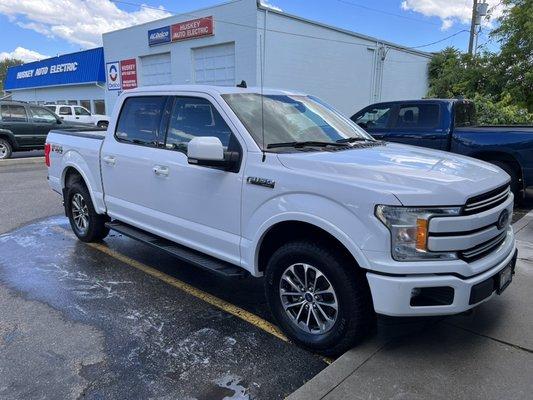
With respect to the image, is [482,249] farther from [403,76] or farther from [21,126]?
[403,76]

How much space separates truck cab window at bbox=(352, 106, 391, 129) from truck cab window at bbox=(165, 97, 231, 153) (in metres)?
5.85

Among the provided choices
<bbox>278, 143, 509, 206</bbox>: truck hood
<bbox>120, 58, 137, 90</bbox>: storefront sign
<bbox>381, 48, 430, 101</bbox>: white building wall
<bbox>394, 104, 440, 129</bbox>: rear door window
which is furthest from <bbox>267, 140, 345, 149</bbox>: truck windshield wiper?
<bbox>381, 48, 430, 101</bbox>: white building wall

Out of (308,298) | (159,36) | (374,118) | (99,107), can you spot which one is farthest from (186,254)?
(99,107)

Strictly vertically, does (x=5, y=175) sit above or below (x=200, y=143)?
below

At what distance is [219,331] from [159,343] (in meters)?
0.48

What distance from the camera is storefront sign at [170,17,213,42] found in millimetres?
19734

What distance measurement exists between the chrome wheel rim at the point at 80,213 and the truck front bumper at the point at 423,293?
426cm

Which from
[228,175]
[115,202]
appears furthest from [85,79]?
[228,175]

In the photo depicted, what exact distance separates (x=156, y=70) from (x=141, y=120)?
1969 centimetres

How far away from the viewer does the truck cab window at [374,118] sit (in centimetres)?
935

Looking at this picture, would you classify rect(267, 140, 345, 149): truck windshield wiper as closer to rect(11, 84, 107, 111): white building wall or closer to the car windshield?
the car windshield

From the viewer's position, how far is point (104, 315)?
3.98 m

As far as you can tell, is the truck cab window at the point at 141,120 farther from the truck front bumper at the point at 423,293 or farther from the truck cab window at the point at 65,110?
the truck cab window at the point at 65,110

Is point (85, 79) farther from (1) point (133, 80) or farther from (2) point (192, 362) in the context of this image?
(2) point (192, 362)
